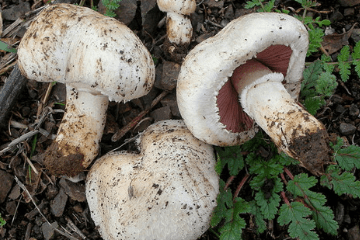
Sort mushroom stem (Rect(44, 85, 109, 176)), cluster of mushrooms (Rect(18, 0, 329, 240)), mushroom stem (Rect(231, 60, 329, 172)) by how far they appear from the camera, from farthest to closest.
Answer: mushroom stem (Rect(44, 85, 109, 176))
cluster of mushrooms (Rect(18, 0, 329, 240))
mushroom stem (Rect(231, 60, 329, 172))

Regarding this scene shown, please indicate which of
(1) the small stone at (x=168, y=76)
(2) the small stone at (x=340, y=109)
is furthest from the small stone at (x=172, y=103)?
(2) the small stone at (x=340, y=109)

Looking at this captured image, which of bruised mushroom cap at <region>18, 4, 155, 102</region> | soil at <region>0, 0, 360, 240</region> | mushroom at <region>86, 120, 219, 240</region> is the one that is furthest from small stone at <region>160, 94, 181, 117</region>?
bruised mushroom cap at <region>18, 4, 155, 102</region>

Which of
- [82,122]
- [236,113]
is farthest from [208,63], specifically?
[82,122]

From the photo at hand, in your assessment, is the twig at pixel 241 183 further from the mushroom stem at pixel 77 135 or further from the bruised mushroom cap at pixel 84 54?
the mushroom stem at pixel 77 135

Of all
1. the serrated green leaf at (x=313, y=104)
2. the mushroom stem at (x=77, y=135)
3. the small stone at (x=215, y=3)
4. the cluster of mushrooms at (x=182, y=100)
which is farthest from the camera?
the small stone at (x=215, y=3)

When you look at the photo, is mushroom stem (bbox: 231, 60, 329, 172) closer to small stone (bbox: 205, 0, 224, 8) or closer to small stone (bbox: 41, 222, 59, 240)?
small stone (bbox: 205, 0, 224, 8)

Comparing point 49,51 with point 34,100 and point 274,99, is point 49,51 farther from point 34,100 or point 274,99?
point 274,99

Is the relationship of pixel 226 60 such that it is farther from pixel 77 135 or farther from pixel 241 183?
pixel 77 135

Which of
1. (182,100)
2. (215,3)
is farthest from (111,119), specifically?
(215,3)
